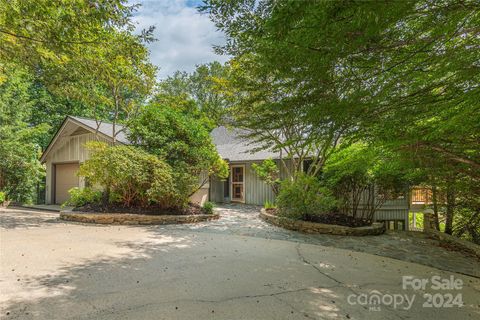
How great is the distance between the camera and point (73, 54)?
6648mm

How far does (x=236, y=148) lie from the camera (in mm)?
16484

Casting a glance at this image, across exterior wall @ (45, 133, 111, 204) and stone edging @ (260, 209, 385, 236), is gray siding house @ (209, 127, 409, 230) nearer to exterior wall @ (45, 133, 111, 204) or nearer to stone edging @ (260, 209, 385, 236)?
stone edging @ (260, 209, 385, 236)

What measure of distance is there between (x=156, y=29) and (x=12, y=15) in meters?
3.07

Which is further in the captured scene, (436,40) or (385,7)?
(436,40)

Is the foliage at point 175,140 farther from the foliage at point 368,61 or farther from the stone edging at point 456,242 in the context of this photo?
the stone edging at point 456,242

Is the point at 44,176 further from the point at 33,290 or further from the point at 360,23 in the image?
the point at 360,23

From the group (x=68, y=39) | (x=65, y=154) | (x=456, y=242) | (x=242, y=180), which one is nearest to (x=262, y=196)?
(x=242, y=180)

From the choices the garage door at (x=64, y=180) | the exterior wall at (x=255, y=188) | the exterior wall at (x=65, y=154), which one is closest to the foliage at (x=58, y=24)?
the exterior wall at (x=65, y=154)

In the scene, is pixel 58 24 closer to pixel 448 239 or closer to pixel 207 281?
pixel 207 281

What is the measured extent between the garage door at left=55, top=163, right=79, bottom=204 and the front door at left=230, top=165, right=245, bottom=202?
8170 millimetres

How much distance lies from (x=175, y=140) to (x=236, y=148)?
22.0 feet

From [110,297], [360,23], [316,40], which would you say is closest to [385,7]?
[360,23]

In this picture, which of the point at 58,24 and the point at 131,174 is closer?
the point at 58,24

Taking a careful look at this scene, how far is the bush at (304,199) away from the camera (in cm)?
792
